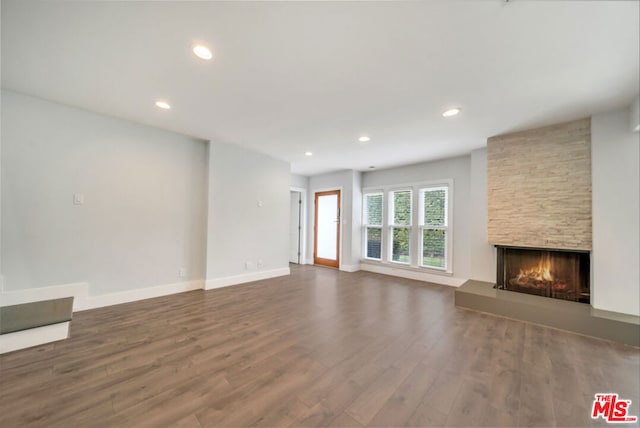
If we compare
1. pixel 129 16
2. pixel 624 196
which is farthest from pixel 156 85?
pixel 624 196

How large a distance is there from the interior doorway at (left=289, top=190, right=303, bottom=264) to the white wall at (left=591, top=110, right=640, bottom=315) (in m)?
5.67

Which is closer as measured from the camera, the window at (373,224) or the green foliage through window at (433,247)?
the green foliage through window at (433,247)

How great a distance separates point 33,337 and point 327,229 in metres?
5.29

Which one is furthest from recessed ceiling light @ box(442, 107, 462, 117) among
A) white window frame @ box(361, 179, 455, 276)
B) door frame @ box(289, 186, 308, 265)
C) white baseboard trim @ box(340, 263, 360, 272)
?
door frame @ box(289, 186, 308, 265)

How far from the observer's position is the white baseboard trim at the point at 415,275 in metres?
4.62

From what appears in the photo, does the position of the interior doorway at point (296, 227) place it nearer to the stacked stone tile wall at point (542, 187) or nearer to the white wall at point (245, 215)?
the white wall at point (245, 215)

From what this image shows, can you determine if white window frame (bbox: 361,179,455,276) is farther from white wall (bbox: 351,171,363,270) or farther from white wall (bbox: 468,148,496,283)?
white wall (bbox: 468,148,496,283)

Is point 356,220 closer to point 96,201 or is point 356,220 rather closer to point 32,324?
point 96,201

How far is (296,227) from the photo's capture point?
7043mm

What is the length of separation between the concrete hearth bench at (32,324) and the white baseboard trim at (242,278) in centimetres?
173

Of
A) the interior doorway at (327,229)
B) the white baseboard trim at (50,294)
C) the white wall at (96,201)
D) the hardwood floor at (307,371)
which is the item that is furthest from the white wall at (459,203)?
the white baseboard trim at (50,294)

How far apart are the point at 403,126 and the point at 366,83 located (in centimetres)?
121

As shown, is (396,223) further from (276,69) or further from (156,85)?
(156,85)

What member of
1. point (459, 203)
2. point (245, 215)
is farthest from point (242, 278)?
point (459, 203)
